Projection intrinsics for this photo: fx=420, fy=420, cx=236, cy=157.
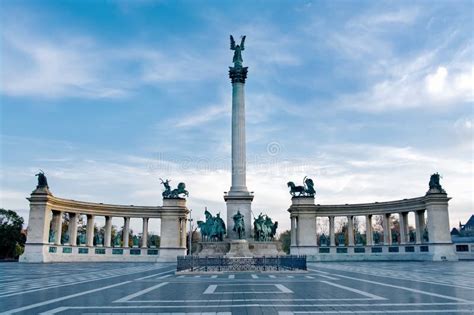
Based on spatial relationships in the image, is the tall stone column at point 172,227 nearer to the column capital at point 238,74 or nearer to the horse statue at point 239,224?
the horse statue at point 239,224

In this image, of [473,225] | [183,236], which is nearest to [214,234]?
[183,236]

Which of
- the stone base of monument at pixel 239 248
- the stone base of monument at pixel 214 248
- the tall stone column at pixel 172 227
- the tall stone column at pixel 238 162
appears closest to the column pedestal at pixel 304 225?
the tall stone column at pixel 238 162

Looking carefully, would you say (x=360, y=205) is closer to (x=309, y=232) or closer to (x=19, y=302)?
(x=309, y=232)

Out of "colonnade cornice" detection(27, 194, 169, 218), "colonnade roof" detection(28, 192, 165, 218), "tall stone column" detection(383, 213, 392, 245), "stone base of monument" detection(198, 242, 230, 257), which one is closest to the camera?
"stone base of monument" detection(198, 242, 230, 257)

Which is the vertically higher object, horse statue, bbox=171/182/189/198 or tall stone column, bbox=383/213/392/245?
horse statue, bbox=171/182/189/198

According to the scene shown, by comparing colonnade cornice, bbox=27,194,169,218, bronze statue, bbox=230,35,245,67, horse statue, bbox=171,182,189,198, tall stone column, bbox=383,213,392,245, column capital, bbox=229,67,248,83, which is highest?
bronze statue, bbox=230,35,245,67

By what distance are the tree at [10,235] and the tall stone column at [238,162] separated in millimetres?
44867

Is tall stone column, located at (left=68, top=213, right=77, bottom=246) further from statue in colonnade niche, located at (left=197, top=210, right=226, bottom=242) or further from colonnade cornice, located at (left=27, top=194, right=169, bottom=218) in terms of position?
statue in colonnade niche, located at (left=197, top=210, right=226, bottom=242)

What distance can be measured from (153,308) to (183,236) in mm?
61617

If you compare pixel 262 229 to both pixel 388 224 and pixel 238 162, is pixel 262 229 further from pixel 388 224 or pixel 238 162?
pixel 388 224

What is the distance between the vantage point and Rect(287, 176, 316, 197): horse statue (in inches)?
2862

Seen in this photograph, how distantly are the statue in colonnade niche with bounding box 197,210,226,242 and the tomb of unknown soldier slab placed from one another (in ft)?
0.43

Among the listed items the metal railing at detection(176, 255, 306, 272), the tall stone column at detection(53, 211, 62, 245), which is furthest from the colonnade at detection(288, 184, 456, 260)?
the tall stone column at detection(53, 211, 62, 245)

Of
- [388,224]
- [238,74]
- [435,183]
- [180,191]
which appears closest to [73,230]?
[180,191]
